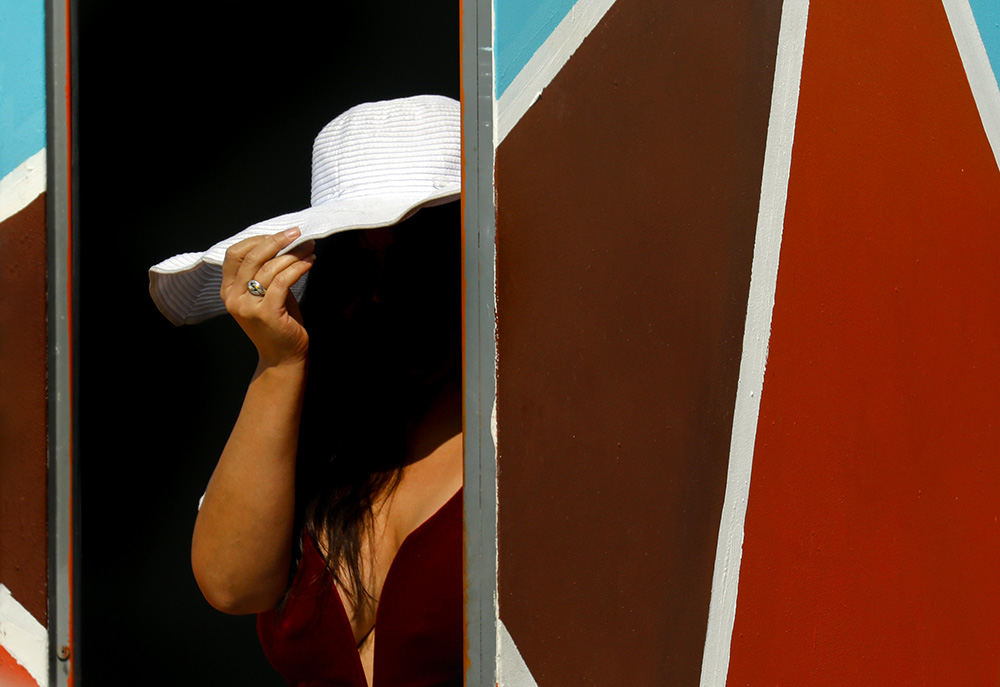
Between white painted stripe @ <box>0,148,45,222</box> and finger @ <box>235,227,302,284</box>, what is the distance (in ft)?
0.84

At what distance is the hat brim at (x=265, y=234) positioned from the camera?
3.66ft

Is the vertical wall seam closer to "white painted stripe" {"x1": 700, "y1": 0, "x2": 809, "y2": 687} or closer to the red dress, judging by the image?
the red dress

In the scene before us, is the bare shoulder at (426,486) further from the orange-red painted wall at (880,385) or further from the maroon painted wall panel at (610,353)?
the orange-red painted wall at (880,385)

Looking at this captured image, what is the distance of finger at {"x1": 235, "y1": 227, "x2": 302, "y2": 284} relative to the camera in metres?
1.14

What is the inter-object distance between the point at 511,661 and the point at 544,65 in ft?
2.08

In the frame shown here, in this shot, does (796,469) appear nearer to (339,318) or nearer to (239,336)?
(339,318)

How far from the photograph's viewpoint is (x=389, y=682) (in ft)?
4.10

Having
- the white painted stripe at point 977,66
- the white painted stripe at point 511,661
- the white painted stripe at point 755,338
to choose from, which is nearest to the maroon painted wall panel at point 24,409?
the white painted stripe at point 511,661

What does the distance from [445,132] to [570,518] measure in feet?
1.85

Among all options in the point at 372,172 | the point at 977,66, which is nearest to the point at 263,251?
the point at 372,172

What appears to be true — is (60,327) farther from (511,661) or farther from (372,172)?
(511,661)

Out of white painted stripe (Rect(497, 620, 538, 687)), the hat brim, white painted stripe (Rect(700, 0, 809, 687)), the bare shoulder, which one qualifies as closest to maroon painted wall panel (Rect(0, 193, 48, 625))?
the hat brim

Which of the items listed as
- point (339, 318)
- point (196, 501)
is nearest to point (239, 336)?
point (196, 501)

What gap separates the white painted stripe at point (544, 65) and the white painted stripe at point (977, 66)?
0.62 meters
